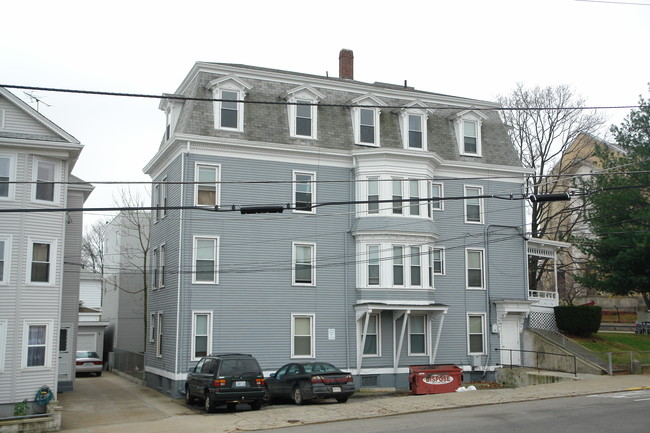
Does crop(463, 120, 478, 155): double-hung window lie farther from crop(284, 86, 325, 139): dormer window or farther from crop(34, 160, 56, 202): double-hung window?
crop(34, 160, 56, 202): double-hung window

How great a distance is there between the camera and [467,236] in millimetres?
33469

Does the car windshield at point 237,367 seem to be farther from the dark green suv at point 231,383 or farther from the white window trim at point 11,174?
the white window trim at point 11,174

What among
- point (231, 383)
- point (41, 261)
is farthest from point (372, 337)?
point (41, 261)

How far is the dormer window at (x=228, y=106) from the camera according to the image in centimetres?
2973

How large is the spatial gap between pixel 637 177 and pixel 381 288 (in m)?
16.2

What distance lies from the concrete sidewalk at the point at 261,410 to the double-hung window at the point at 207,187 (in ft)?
26.6

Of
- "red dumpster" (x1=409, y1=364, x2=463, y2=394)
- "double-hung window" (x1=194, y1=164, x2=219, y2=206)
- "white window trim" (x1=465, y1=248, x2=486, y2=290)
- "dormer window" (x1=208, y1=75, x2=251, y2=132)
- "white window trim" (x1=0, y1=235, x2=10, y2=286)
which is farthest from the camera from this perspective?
"white window trim" (x1=465, y1=248, x2=486, y2=290)

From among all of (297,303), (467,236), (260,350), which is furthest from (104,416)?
(467,236)

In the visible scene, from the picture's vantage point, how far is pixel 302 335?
30.0 metres

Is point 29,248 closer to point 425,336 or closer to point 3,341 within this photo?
point 3,341

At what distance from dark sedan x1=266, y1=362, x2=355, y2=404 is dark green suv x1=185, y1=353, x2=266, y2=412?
1.53 metres

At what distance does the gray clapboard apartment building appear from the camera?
28.9 m

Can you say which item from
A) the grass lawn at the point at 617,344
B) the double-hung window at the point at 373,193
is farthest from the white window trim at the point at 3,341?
the grass lawn at the point at 617,344

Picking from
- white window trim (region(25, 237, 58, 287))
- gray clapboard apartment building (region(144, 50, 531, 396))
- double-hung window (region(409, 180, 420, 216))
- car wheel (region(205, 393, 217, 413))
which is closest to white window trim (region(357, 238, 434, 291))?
gray clapboard apartment building (region(144, 50, 531, 396))
